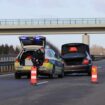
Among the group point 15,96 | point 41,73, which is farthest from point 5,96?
point 41,73

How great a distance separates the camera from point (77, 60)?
111ft

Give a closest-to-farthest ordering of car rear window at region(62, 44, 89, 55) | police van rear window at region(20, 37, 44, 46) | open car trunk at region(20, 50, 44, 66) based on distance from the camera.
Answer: open car trunk at region(20, 50, 44, 66)
police van rear window at region(20, 37, 44, 46)
car rear window at region(62, 44, 89, 55)

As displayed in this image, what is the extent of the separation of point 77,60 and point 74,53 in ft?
3.73

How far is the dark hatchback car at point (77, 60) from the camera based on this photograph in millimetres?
33319

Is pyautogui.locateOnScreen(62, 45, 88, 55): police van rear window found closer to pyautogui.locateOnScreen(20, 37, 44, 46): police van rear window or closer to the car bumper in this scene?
the car bumper

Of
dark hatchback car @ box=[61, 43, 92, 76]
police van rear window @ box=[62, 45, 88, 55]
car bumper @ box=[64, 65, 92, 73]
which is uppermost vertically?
police van rear window @ box=[62, 45, 88, 55]

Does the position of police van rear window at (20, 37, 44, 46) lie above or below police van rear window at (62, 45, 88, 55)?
above

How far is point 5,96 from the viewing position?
17547 mm

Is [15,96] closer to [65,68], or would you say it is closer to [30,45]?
[30,45]

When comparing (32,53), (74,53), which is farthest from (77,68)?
(32,53)

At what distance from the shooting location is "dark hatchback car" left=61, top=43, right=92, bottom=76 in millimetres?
33319

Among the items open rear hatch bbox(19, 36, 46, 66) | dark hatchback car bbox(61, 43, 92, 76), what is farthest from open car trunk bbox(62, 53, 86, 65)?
open rear hatch bbox(19, 36, 46, 66)

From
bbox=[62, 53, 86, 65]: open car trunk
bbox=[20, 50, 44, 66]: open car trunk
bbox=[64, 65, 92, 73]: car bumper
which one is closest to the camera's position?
bbox=[20, 50, 44, 66]: open car trunk

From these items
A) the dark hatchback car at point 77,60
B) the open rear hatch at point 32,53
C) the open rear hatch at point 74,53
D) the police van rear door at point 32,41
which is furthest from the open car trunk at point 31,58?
the open rear hatch at point 74,53
